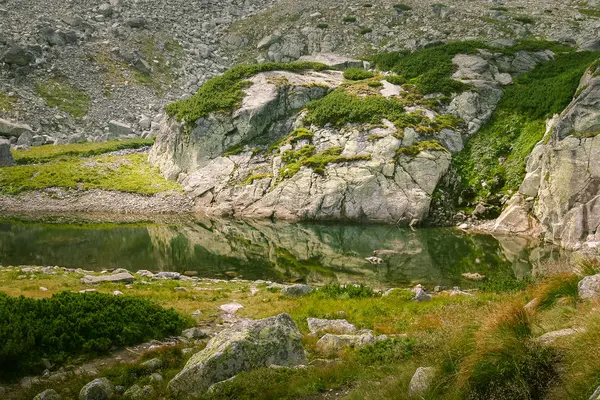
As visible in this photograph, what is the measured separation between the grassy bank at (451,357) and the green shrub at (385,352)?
0.03 metres

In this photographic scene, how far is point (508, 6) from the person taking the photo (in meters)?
103

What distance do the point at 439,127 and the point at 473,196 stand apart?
10909 millimetres

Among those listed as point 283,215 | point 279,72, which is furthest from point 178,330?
point 279,72

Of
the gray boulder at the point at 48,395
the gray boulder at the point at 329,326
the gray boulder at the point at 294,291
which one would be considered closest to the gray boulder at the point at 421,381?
the gray boulder at the point at 329,326

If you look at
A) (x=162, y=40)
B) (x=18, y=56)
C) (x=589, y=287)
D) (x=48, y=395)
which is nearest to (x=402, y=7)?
(x=162, y=40)

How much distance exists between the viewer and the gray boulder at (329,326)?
15.2 metres

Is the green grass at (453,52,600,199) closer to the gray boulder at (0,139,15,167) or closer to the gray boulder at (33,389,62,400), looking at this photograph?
the gray boulder at (33,389,62,400)

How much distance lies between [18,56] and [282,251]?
74.4 metres

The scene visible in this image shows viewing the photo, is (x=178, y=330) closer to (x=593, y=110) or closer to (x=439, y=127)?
(x=593, y=110)

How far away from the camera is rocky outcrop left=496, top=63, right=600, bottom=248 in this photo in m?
37.3

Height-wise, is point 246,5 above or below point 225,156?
above

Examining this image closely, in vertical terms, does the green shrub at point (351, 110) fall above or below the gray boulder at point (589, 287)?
above

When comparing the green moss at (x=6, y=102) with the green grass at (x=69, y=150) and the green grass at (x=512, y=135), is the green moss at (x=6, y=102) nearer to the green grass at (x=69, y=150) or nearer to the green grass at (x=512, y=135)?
the green grass at (x=69, y=150)

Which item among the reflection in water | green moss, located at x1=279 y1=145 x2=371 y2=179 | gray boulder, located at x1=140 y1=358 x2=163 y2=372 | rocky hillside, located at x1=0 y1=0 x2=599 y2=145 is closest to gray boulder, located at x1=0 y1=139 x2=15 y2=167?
rocky hillside, located at x1=0 y1=0 x2=599 y2=145
